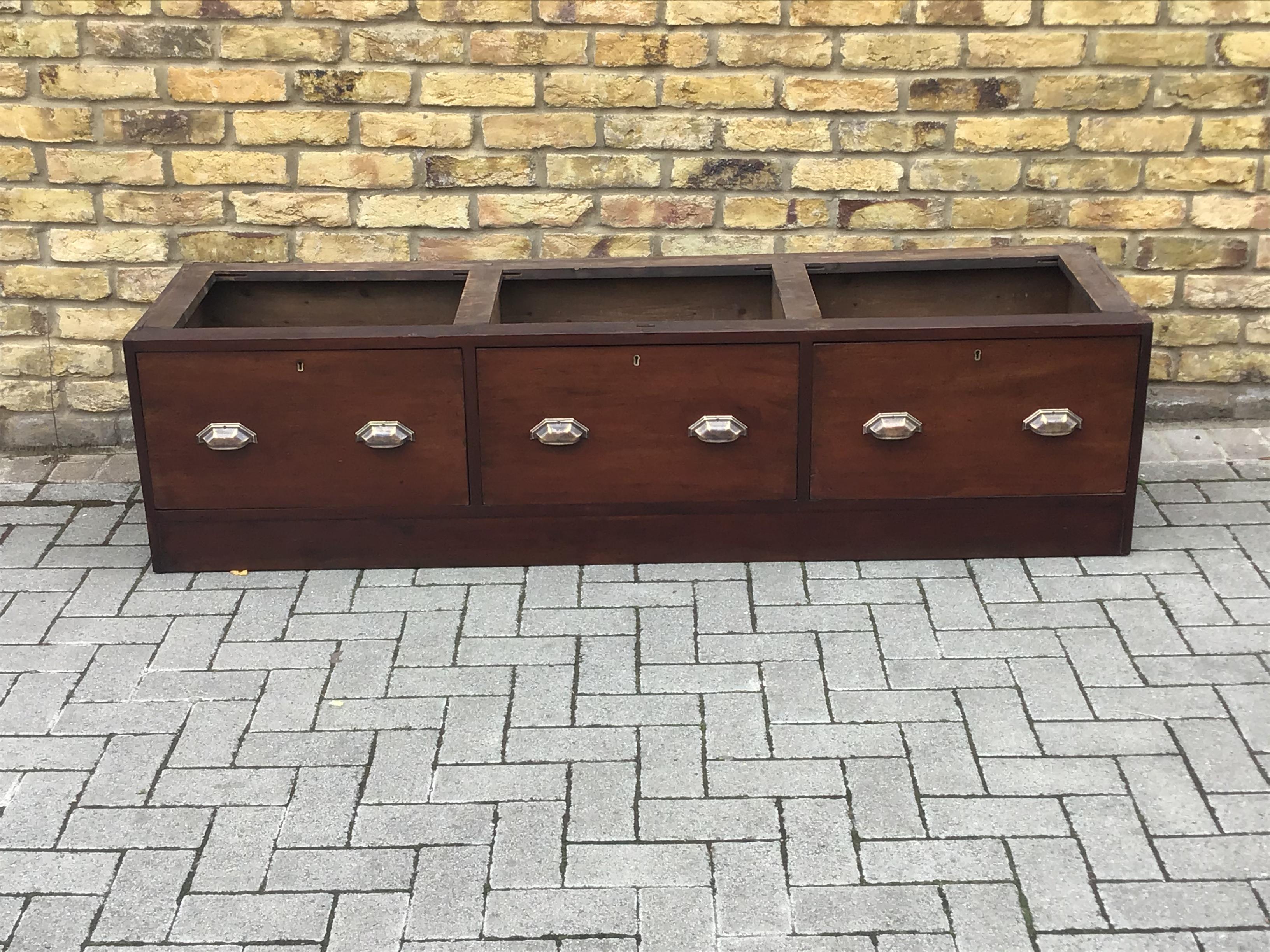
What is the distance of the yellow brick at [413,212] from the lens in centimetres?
495

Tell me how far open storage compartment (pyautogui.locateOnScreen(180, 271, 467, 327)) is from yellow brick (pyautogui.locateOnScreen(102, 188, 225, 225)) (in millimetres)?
390

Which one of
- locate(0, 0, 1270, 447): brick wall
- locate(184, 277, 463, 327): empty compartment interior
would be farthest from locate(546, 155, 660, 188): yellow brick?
locate(184, 277, 463, 327): empty compartment interior

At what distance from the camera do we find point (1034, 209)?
196 inches

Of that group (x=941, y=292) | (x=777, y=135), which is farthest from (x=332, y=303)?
(x=941, y=292)

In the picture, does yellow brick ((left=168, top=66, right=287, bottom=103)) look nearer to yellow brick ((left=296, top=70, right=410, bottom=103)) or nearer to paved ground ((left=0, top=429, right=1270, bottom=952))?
yellow brick ((left=296, top=70, right=410, bottom=103))

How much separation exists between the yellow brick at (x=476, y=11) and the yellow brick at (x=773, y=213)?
3.09ft

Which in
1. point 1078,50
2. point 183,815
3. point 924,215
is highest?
point 1078,50

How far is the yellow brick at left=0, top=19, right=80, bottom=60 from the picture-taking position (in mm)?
4688

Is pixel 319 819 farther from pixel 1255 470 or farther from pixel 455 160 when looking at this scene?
pixel 1255 470

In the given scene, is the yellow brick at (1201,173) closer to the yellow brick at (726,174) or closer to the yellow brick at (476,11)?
the yellow brick at (726,174)

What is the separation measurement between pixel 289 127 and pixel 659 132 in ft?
4.15

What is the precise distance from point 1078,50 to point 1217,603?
1.94 m

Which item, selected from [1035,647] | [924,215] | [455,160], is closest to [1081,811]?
[1035,647]

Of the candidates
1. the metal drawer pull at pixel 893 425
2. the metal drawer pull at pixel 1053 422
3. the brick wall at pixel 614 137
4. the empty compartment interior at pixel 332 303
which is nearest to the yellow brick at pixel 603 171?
the brick wall at pixel 614 137
